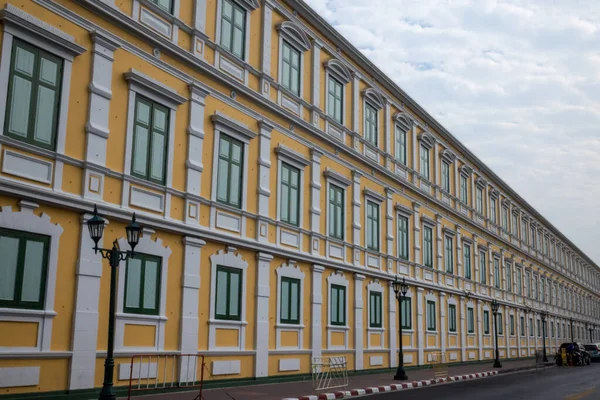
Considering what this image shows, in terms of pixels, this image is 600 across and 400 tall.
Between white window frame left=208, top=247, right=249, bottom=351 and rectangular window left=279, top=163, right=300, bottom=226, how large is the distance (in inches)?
117

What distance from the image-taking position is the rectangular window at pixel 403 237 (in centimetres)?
3082

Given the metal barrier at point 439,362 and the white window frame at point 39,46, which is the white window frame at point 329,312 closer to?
the metal barrier at point 439,362

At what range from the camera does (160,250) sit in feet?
56.0

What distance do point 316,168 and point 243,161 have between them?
14.2ft

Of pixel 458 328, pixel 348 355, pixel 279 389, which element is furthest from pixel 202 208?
pixel 458 328

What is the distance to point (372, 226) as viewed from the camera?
2841 cm

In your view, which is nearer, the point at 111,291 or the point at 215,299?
the point at 111,291

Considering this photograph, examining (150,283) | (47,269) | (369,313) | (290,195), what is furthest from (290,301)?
(47,269)

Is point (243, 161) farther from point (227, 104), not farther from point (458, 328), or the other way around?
point (458, 328)

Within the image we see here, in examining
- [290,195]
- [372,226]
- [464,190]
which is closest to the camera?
[290,195]

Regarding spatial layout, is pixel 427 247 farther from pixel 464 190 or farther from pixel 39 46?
pixel 39 46

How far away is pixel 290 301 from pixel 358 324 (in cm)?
479

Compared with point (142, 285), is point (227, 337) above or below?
below

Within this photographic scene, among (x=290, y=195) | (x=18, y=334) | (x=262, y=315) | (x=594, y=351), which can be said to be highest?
(x=290, y=195)
